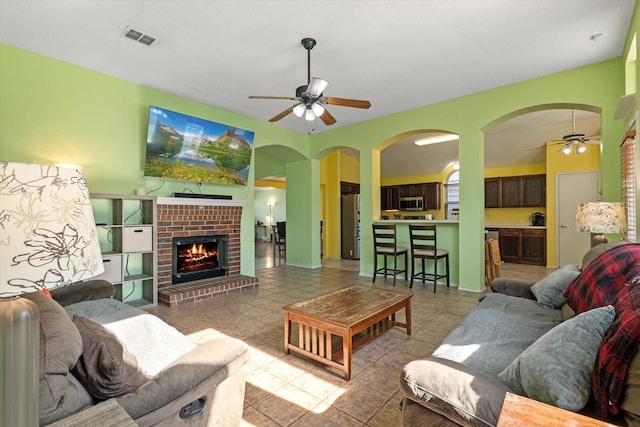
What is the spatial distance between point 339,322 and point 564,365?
1.34m

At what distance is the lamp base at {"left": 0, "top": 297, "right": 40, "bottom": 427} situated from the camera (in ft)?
2.17

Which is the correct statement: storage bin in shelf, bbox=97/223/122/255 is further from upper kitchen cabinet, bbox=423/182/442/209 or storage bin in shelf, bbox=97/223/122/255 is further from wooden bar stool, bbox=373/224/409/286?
upper kitchen cabinet, bbox=423/182/442/209

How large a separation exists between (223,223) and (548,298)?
14.1ft

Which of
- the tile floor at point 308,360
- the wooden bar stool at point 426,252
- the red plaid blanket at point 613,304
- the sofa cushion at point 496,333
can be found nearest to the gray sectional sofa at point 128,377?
the tile floor at point 308,360

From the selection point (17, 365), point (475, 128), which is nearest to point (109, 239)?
point (17, 365)

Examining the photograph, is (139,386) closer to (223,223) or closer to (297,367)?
(297,367)

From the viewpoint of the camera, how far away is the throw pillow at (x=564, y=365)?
3.26 feet

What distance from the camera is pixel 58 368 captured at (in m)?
0.99

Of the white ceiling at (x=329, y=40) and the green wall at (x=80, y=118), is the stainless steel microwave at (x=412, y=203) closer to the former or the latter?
the white ceiling at (x=329, y=40)

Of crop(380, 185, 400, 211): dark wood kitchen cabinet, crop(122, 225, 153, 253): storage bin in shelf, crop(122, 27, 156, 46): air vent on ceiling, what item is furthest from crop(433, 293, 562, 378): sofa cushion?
crop(380, 185, 400, 211): dark wood kitchen cabinet

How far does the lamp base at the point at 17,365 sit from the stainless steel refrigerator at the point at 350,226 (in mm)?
7302

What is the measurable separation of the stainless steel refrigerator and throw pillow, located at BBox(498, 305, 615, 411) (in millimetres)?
6608

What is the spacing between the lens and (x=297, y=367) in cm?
231

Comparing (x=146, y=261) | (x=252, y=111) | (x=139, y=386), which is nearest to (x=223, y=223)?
(x=146, y=261)
